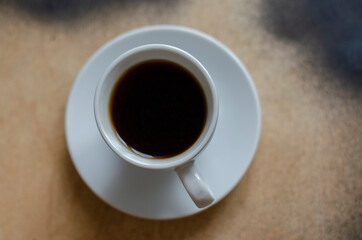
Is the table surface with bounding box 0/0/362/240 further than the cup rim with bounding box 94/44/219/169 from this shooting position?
Yes

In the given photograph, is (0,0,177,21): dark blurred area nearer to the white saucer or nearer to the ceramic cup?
the white saucer

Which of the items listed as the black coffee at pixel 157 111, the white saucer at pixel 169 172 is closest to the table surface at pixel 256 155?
the white saucer at pixel 169 172

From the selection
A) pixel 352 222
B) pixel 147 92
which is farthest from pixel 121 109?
pixel 352 222

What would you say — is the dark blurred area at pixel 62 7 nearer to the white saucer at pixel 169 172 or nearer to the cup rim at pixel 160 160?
the white saucer at pixel 169 172

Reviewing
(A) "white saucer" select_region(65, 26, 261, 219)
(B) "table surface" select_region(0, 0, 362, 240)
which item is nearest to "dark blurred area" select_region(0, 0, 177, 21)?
(B) "table surface" select_region(0, 0, 362, 240)

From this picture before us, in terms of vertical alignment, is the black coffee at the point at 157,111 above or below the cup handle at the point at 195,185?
above

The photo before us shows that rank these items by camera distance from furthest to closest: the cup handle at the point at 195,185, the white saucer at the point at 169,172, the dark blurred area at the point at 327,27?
the dark blurred area at the point at 327,27, the white saucer at the point at 169,172, the cup handle at the point at 195,185
